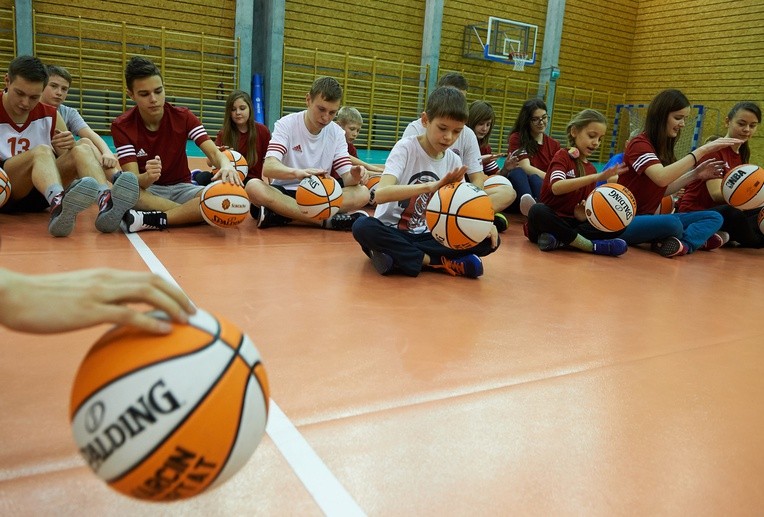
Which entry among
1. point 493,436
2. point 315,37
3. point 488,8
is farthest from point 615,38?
point 493,436

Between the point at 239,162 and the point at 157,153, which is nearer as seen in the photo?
the point at 157,153

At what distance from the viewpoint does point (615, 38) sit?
1727 centimetres

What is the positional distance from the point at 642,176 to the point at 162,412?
4529 millimetres

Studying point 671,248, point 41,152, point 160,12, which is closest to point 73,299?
point 41,152

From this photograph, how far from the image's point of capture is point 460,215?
302 centimetres

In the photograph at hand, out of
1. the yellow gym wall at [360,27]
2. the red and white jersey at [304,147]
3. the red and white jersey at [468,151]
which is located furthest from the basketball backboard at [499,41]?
the red and white jersey at [468,151]

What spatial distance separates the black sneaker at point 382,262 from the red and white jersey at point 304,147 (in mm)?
1637

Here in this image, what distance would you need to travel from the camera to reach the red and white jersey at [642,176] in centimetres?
448

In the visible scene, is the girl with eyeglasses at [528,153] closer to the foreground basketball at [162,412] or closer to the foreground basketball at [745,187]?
the foreground basketball at [745,187]

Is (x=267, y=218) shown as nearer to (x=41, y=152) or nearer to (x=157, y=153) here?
(x=157, y=153)

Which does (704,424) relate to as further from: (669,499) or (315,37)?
(315,37)

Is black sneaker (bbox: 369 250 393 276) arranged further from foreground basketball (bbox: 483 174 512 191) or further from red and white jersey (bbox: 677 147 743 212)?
red and white jersey (bbox: 677 147 743 212)

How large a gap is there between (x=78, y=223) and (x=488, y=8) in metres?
13.6

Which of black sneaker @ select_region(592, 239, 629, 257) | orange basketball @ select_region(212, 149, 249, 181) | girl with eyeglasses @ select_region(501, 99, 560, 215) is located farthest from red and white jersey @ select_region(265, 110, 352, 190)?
black sneaker @ select_region(592, 239, 629, 257)
